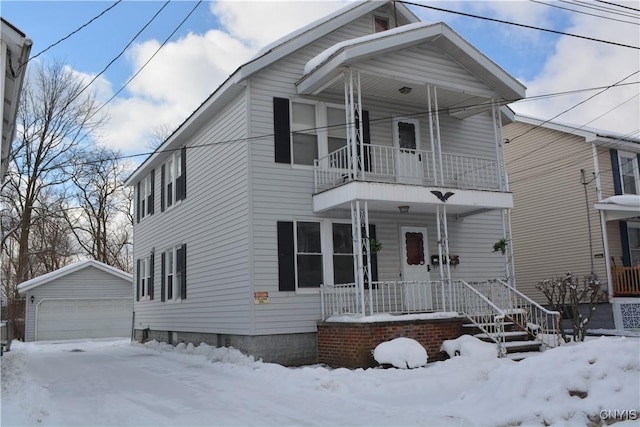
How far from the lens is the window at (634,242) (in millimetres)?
21734

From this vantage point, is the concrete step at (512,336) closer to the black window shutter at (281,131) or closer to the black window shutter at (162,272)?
the black window shutter at (281,131)

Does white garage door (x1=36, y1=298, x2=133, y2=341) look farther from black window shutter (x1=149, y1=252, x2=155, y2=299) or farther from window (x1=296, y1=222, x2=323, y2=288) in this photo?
window (x1=296, y1=222, x2=323, y2=288)

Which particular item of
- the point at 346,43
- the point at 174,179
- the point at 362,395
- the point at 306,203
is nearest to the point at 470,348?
the point at 362,395

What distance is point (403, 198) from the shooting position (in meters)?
12.8

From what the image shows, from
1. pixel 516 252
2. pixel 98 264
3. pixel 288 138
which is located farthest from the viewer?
pixel 98 264

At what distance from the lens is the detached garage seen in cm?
2786

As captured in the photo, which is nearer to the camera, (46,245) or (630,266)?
(630,266)

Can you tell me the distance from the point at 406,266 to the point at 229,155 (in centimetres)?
527

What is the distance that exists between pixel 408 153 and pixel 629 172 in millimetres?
12213

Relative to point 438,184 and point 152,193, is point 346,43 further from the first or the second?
point 152,193

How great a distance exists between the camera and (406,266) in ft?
48.5

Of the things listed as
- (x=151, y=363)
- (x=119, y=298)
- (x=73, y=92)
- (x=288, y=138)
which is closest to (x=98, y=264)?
(x=119, y=298)

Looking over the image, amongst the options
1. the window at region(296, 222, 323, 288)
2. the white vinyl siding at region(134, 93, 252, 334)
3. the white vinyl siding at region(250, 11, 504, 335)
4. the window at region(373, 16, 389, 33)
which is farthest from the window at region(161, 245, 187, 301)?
the window at region(373, 16, 389, 33)

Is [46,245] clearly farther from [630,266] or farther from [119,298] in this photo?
[630,266]
